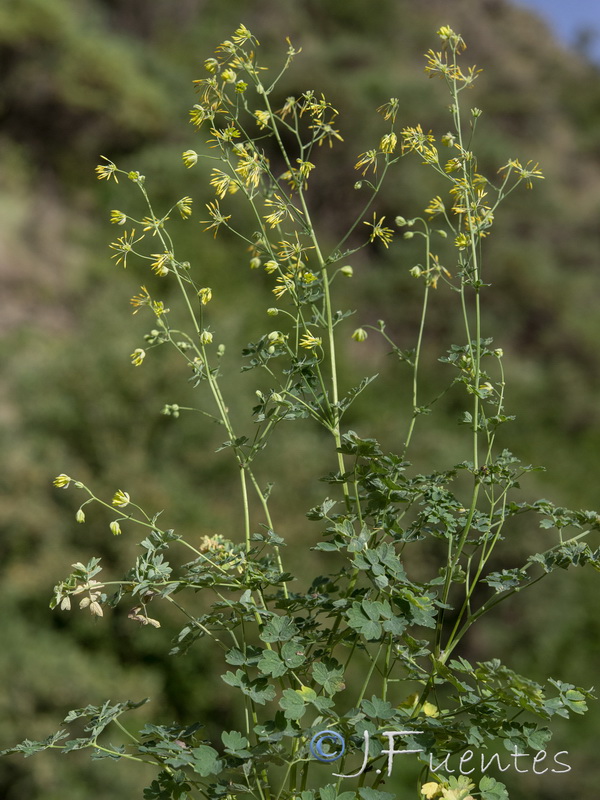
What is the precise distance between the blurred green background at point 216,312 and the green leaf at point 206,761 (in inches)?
203

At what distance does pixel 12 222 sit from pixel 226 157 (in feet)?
36.1

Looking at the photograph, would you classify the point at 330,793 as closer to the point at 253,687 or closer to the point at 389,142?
the point at 253,687

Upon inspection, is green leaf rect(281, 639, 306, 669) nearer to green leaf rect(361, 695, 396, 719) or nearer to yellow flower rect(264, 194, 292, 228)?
green leaf rect(361, 695, 396, 719)

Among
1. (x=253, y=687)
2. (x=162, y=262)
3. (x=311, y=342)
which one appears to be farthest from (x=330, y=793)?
(x=162, y=262)

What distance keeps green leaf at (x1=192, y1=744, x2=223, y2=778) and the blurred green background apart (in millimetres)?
5151

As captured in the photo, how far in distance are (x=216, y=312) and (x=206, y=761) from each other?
336 inches

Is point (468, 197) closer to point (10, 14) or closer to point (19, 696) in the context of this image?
point (19, 696)

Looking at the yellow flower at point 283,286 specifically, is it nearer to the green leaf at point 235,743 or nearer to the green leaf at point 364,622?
the green leaf at point 364,622

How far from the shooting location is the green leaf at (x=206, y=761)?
92cm

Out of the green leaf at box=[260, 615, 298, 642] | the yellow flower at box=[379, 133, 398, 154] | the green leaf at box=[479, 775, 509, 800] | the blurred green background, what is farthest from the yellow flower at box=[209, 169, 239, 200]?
the blurred green background

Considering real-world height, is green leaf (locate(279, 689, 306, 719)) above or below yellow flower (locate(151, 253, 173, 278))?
below

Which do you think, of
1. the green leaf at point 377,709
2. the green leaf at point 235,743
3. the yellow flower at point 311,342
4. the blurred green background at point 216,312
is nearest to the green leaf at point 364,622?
the green leaf at point 377,709

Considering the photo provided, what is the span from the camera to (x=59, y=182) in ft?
39.6

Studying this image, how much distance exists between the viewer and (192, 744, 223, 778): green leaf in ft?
3.02
